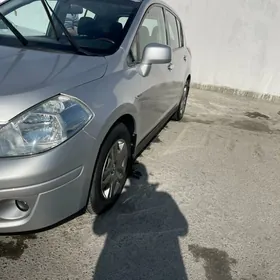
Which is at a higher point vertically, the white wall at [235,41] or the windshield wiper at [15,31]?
the windshield wiper at [15,31]

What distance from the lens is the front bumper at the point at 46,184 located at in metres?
1.81

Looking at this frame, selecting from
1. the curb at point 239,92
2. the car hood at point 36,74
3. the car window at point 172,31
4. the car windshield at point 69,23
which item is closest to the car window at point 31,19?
the car windshield at point 69,23

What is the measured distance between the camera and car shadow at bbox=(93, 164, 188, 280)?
2199 mm

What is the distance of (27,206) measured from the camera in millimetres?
1958

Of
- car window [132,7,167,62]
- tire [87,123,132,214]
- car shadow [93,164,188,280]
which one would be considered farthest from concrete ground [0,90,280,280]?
car window [132,7,167,62]

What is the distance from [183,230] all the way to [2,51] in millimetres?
1837

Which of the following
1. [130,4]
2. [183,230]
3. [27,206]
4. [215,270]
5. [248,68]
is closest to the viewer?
[27,206]

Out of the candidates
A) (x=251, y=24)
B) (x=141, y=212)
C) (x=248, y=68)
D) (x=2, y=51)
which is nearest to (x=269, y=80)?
(x=248, y=68)

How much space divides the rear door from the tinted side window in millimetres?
271

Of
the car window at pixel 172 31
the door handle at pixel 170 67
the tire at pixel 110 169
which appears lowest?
the tire at pixel 110 169

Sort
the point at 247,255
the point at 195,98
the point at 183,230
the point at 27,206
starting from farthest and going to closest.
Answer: the point at 195,98, the point at 183,230, the point at 247,255, the point at 27,206

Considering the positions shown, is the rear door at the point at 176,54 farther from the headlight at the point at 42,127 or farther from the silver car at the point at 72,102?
the headlight at the point at 42,127

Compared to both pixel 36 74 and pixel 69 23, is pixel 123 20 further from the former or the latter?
pixel 36 74

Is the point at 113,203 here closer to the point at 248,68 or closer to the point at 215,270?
the point at 215,270
